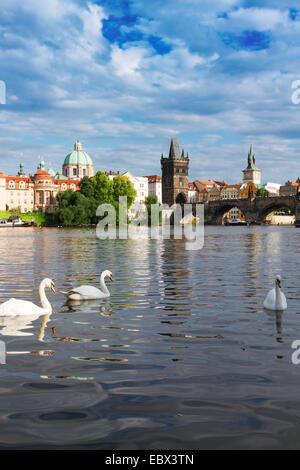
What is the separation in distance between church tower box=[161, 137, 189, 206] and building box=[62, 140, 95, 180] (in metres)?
26.4

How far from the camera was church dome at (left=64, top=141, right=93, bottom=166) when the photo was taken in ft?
549

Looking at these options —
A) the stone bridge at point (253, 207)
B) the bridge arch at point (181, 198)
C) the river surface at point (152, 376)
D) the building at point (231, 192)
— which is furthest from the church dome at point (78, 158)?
the river surface at point (152, 376)

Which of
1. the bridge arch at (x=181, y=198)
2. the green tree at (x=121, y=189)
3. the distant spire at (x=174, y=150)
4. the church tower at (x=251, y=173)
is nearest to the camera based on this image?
the green tree at (x=121, y=189)

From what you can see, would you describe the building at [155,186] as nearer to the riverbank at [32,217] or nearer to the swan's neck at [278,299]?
the riverbank at [32,217]

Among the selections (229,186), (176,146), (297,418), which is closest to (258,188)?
(229,186)

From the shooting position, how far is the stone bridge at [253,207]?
404ft

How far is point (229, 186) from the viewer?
195 meters

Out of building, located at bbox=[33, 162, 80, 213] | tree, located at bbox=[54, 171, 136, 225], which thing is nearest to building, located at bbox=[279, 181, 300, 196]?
building, located at bbox=[33, 162, 80, 213]

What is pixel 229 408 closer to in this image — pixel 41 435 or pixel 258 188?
pixel 41 435

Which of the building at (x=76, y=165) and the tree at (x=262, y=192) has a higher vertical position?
the building at (x=76, y=165)

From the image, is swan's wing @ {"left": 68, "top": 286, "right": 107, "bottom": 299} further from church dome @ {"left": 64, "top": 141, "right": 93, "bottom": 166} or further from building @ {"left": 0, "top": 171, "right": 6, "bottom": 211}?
church dome @ {"left": 64, "top": 141, "right": 93, "bottom": 166}

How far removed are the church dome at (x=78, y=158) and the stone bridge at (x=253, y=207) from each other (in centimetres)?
4627

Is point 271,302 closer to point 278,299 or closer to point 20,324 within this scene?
point 278,299
